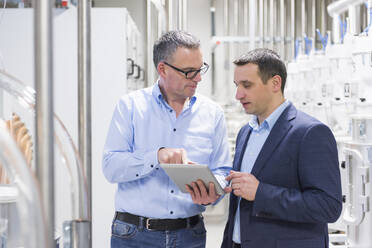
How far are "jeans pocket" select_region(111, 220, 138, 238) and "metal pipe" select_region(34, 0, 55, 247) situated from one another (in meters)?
1.10

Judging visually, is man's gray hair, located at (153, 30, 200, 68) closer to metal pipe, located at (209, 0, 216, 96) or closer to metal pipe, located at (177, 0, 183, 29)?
metal pipe, located at (177, 0, 183, 29)

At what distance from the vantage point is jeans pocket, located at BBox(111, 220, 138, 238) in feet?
5.52

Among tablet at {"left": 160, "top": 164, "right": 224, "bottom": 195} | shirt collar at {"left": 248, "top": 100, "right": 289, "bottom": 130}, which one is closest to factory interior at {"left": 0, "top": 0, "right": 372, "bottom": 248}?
tablet at {"left": 160, "top": 164, "right": 224, "bottom": 195}

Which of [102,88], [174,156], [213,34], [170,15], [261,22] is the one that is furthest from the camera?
[213,34]

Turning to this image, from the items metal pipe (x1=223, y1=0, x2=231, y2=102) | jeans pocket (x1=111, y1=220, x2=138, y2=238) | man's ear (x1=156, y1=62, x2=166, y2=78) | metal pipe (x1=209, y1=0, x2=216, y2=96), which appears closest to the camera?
jeans pocket (x1=111, y1=220, x2=138, y2=238)

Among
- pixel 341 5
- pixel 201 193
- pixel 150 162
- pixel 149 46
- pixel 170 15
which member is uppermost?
pixel 341 5

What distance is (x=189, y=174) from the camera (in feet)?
4.97

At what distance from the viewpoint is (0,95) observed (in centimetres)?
286

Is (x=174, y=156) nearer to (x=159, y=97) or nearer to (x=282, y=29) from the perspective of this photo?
(x=159, y=97)

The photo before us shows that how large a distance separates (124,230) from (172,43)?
28.8 inches

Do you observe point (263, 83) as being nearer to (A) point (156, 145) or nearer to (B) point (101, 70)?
(A) point (156, 145)

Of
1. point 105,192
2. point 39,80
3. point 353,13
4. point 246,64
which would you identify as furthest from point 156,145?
point 353,13

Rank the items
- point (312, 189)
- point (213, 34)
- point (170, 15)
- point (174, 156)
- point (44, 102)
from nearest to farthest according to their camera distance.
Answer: point (44, 102) → point (312, 189) → point (174, 156) → point (170, 15) → point (213, 34)

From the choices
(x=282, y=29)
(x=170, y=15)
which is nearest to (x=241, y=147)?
(x=170, y=15)
